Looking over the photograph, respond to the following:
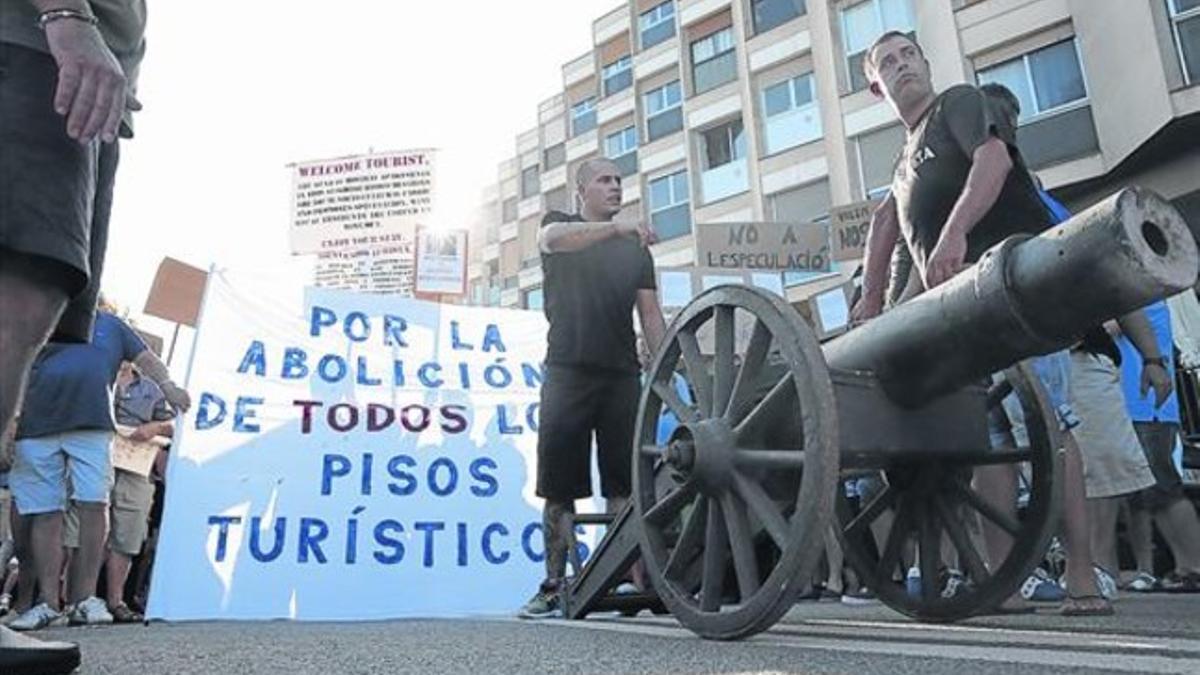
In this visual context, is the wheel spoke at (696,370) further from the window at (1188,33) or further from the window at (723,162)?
the window at (723,162)

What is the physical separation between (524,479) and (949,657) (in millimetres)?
3880

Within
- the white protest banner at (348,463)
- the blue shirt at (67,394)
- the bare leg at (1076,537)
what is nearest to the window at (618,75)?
the white protest banner at (348,463)

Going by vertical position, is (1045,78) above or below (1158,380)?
above

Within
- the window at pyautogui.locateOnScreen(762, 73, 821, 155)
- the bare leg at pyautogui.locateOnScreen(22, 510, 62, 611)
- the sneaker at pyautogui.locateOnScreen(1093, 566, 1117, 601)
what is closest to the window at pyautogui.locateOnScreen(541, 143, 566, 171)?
the window at pyautogui.locateOnScreen(762, 73, 821, 155)

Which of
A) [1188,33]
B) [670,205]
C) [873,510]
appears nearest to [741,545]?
[873,510]

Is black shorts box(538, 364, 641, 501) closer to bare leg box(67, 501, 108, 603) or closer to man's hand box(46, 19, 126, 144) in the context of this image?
bare leg box(67, 501, 108, 603)

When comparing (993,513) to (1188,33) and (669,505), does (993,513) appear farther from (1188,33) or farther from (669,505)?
(1188,33)

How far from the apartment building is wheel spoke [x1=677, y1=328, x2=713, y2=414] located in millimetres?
10446

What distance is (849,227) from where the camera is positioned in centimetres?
836

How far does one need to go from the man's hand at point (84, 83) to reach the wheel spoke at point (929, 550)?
6.66 feet

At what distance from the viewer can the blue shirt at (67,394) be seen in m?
3.87

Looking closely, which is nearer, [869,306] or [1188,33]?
[869,306]

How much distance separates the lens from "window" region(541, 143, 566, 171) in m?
30.4

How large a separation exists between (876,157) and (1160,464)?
13.2 metres
